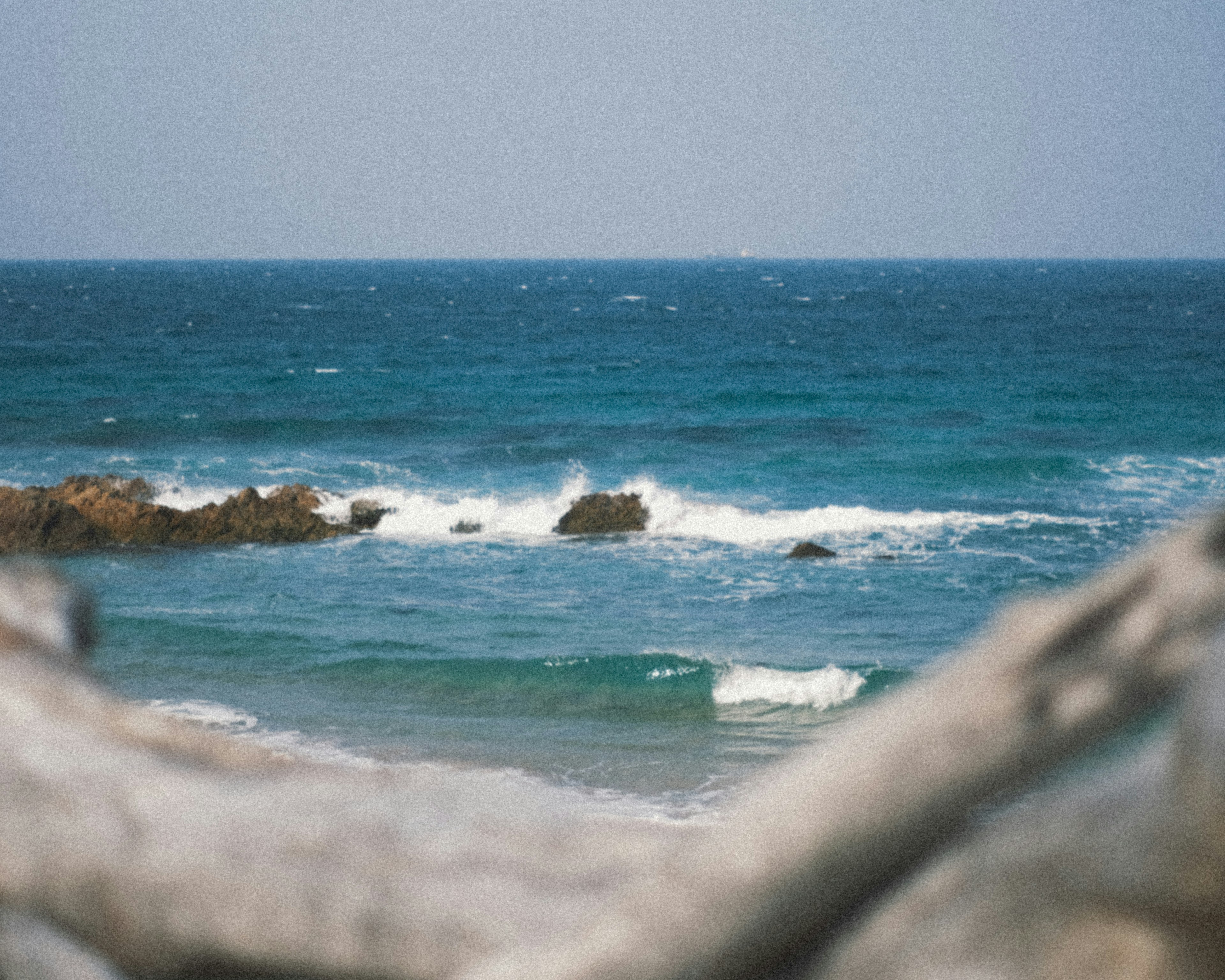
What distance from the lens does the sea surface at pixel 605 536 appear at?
40.7 feet

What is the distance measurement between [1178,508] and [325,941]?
2531cm

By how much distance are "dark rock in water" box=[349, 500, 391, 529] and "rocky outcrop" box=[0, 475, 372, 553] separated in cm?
5

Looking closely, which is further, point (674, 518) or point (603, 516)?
point (674, 518)

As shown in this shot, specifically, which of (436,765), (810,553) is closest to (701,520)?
(810,553)

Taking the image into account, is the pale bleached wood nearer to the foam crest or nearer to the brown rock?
the brown rock

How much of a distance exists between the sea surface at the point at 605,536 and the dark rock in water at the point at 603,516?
358mm

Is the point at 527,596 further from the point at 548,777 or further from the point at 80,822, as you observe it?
the point at 80,822

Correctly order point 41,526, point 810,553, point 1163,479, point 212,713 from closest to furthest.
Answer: point 212,713, point 810,553, point 41,526, point 1163,479

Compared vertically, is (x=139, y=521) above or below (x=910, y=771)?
below

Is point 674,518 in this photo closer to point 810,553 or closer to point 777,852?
point 810,553

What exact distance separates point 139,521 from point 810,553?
11304mm

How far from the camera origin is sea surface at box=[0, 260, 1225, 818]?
40.7 feet

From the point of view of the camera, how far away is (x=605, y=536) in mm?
21609

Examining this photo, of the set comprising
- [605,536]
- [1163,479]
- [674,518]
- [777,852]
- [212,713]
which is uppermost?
[777,852]
